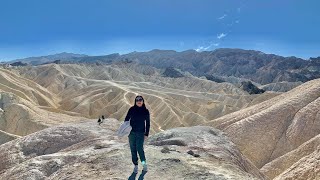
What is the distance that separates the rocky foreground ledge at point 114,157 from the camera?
1412 cm

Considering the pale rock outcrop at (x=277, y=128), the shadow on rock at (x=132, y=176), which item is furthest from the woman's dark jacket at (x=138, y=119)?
the pale rock outcrop at (x=277, y=128)

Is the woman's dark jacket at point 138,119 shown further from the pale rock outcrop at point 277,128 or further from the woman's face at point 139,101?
the pale rock outcrop at point 277,128

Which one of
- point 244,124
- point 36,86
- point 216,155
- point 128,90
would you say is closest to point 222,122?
point 244,124

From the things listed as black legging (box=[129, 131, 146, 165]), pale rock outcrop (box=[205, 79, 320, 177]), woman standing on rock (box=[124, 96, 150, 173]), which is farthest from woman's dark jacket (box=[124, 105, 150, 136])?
pale rock outcrop (box=[205, 79, 320, 177])

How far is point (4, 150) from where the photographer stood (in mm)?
24250

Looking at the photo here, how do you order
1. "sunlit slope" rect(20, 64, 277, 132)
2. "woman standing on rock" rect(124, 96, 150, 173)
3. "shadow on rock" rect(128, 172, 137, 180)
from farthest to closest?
"sunlit slope" rect(20, 64, 277, 132) → "woman standing on rock" rect(124, 96, 150, 173) → "shadow on rock" rect(128, 172, 137, 180)

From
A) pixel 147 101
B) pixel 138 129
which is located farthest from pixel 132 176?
pixel 147 101

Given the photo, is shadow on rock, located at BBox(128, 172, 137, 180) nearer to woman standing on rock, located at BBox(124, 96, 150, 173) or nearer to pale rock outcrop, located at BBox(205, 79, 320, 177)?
woman standing on rock, located at BBox(124, 96, 150, 173)

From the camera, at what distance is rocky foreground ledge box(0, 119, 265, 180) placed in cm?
1412

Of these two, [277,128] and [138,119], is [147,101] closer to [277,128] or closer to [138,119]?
[277,128]

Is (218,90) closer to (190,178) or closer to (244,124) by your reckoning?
(244,124)

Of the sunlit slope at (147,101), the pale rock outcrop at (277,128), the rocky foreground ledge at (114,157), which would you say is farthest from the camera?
the sunlit slope at (147,101)

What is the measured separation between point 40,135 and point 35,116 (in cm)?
5359

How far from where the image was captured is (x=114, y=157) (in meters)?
15.6
